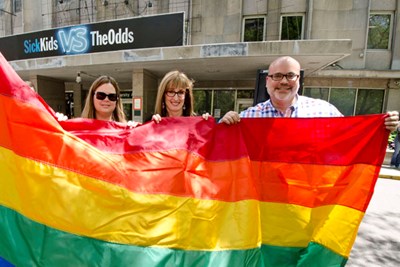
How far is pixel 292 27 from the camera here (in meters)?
14.5

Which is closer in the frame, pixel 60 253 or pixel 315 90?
pixel 60 253

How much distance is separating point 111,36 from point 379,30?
45.5 ft

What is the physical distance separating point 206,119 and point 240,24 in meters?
14.1

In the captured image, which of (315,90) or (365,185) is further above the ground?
(315,90)

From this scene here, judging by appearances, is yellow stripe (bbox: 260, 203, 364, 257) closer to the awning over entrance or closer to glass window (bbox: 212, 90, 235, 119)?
the awning over entrance

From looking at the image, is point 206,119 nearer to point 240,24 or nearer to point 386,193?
point 386,193

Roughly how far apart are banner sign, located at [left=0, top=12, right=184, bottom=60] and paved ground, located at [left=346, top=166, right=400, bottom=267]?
310 inches

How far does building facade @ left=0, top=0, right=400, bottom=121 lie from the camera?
11.1 metres

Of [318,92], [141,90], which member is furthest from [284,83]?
[318,92]

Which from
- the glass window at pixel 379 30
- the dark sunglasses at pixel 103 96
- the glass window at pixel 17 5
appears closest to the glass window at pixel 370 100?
the glass window at pixel 379 30

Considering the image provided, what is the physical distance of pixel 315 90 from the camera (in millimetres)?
14438

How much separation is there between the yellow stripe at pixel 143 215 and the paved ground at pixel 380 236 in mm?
1806

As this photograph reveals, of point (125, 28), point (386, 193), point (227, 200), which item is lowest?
point (386, 193)

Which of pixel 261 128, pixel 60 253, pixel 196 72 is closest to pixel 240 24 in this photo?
pixel 196 72
